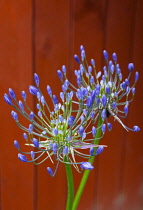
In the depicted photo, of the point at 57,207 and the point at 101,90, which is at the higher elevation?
the point at 101,90

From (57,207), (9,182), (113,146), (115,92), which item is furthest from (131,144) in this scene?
(115,92)

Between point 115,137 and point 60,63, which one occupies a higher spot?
point 60,63

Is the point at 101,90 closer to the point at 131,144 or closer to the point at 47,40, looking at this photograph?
the point at 47,40

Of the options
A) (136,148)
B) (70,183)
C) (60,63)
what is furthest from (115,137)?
(70,183)

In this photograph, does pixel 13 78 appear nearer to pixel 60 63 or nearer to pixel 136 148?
pixel 60 63

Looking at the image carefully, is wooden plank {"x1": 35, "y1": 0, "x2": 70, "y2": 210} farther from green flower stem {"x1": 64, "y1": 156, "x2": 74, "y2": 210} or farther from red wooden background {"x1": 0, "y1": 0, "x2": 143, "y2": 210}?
green flower stem {"x1": 64, "y1": 156, "x2": 74, "y2": 210}

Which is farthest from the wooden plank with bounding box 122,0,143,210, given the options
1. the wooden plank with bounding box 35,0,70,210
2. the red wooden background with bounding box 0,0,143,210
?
the wooden plank with bounding box 35,0,70,210
